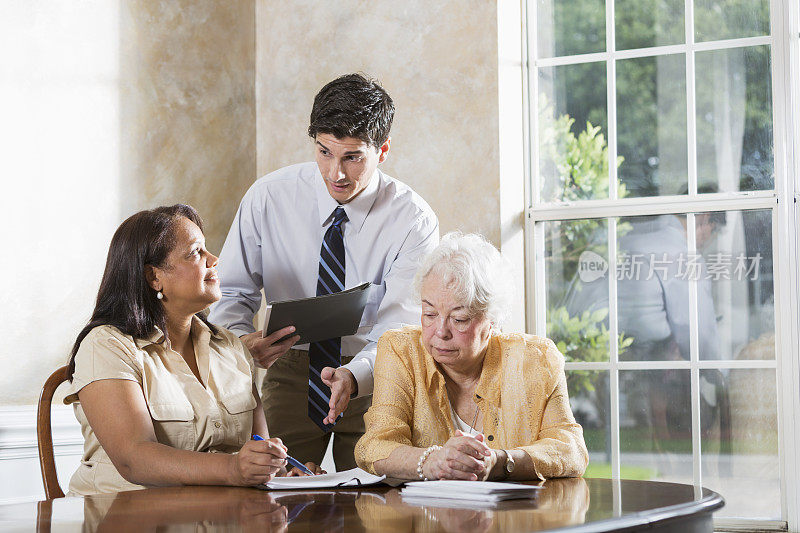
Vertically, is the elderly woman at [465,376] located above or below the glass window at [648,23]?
below

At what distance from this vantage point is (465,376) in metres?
2.15

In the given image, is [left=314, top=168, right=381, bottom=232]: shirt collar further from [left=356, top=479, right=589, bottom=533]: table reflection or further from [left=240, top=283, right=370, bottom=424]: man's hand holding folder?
[left=356, top=479, right=589, bottom=533]: table reflection

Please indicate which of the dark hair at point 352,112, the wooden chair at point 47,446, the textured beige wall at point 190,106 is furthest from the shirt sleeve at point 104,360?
the textured beige wall at point 190,106

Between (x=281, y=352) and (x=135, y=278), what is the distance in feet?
1.56

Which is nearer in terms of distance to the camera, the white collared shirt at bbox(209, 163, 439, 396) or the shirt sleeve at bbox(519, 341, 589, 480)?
the shirt sleeve at bbox(519, 341, 589, 480)

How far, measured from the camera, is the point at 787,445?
128 inches

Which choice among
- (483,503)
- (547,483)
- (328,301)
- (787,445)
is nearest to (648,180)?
(787,445)

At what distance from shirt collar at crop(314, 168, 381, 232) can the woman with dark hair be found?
0.52 m

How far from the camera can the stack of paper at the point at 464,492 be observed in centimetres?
153

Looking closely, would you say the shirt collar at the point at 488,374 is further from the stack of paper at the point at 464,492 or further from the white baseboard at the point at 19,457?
the white baseboard at the point at 19,457

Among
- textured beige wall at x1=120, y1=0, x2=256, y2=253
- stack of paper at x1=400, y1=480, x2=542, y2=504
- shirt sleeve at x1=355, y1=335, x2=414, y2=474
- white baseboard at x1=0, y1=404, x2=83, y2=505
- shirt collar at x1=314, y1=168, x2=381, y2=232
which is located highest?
textured beige wall at x1=120, y1=0, x2=256, y2=253

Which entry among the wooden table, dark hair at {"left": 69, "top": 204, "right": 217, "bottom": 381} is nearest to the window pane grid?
dark hair at {"left": 69, "top": 204, "right": 217, "bottom": 381}

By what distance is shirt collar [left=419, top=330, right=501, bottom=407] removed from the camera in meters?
2.07

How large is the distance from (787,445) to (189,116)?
8.50 feet
